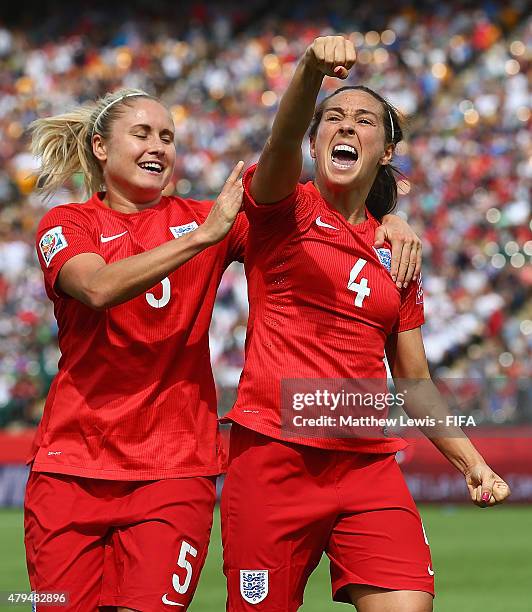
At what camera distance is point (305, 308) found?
4355 millimetres

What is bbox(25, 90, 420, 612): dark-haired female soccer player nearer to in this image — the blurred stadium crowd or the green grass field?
the green grass field

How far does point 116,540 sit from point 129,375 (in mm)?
590

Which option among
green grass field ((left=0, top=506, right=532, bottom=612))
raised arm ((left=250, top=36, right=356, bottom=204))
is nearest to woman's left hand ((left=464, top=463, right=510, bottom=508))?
raised arm ((left=250, top=36, right=356, bottom=204))

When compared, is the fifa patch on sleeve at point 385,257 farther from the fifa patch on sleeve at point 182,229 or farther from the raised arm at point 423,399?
the fifa patch on sleeve at point 182,229

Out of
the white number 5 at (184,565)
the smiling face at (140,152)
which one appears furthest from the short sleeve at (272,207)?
the white number 5 at (184,565)

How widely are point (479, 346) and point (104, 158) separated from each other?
1083 centimetres

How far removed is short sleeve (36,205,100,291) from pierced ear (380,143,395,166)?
1.13 m

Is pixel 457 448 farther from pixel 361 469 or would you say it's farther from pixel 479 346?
pixel 479 346

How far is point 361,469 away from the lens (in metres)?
4.38

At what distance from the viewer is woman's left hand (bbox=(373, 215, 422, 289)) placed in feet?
15.0

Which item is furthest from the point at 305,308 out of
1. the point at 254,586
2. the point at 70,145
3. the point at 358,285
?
the point at 70,145

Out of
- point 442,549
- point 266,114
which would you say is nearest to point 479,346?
point 442,549

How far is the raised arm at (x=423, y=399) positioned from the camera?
15.3 ft

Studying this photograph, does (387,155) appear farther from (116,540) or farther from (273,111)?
(273,111)
